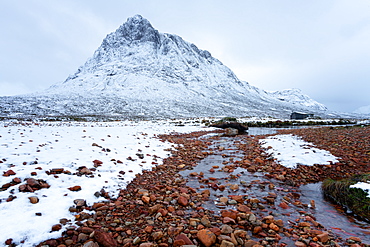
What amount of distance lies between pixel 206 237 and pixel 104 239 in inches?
81.5

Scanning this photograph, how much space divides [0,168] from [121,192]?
393 centimetres

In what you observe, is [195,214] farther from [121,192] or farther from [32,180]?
[32,180]

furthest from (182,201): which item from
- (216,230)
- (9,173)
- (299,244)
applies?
(9,173)

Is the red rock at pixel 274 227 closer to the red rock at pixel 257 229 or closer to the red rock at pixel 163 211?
the red rock at pixel 257 229

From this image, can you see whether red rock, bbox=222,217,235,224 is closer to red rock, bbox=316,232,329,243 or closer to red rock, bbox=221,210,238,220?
red rock, bbox=221,210,238,220

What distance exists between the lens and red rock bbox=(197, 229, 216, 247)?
11.4 ft

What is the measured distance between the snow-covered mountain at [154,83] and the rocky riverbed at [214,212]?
221ft

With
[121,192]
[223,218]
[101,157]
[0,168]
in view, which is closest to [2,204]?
[0,168]

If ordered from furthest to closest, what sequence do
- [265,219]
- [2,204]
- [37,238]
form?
[265,219] < [2,204] < [37,238]

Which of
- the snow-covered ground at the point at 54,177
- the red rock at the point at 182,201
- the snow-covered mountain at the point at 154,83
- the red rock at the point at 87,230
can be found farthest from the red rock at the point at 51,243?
the snow-covered mountain at the point at 154,83

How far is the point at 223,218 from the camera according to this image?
14.5 ft

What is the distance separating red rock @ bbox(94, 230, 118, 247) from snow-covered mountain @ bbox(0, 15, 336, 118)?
6963cm

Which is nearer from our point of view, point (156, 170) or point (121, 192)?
point (121, 192)

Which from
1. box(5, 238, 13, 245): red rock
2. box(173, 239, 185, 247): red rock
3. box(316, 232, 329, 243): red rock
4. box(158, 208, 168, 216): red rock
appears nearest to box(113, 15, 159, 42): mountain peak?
box(158, 208, 168, 216): red rock
